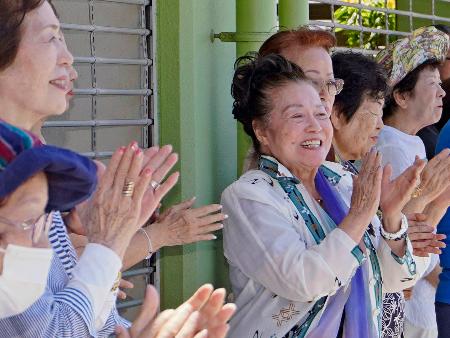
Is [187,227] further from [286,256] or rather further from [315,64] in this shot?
[315,64]

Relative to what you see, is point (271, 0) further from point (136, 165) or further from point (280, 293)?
A: point (136, 165)

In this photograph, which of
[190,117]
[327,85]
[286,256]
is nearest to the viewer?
[286,256]

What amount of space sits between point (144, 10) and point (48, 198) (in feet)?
7.68

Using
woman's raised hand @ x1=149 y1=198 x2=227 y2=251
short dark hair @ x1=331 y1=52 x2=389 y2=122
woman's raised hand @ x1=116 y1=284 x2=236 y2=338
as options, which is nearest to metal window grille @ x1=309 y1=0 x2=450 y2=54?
short dark hair @ x1=331 y1=52 x2=389 y2=122

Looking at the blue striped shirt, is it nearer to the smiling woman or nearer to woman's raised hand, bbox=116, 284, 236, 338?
woman's raised hand, bbox=116, 284, 236, 338

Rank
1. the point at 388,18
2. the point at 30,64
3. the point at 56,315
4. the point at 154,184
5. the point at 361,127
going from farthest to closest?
the point at 388,18
the point at 361,127
the point at 154,184
the point at 30,64
the point at 56,315

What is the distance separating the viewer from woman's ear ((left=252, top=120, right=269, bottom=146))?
3396 millimetres

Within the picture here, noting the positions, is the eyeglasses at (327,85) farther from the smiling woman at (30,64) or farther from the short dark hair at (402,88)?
the smiling woman at (30,64)

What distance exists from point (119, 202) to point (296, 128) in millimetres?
1240

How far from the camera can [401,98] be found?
453 cm

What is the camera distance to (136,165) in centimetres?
225

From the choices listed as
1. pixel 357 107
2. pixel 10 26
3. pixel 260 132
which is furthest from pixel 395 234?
pixel 10 26

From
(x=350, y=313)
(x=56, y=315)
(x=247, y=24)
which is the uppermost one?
(x=247, y=24)

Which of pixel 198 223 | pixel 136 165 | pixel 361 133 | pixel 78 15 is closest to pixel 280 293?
pixel 198 223
